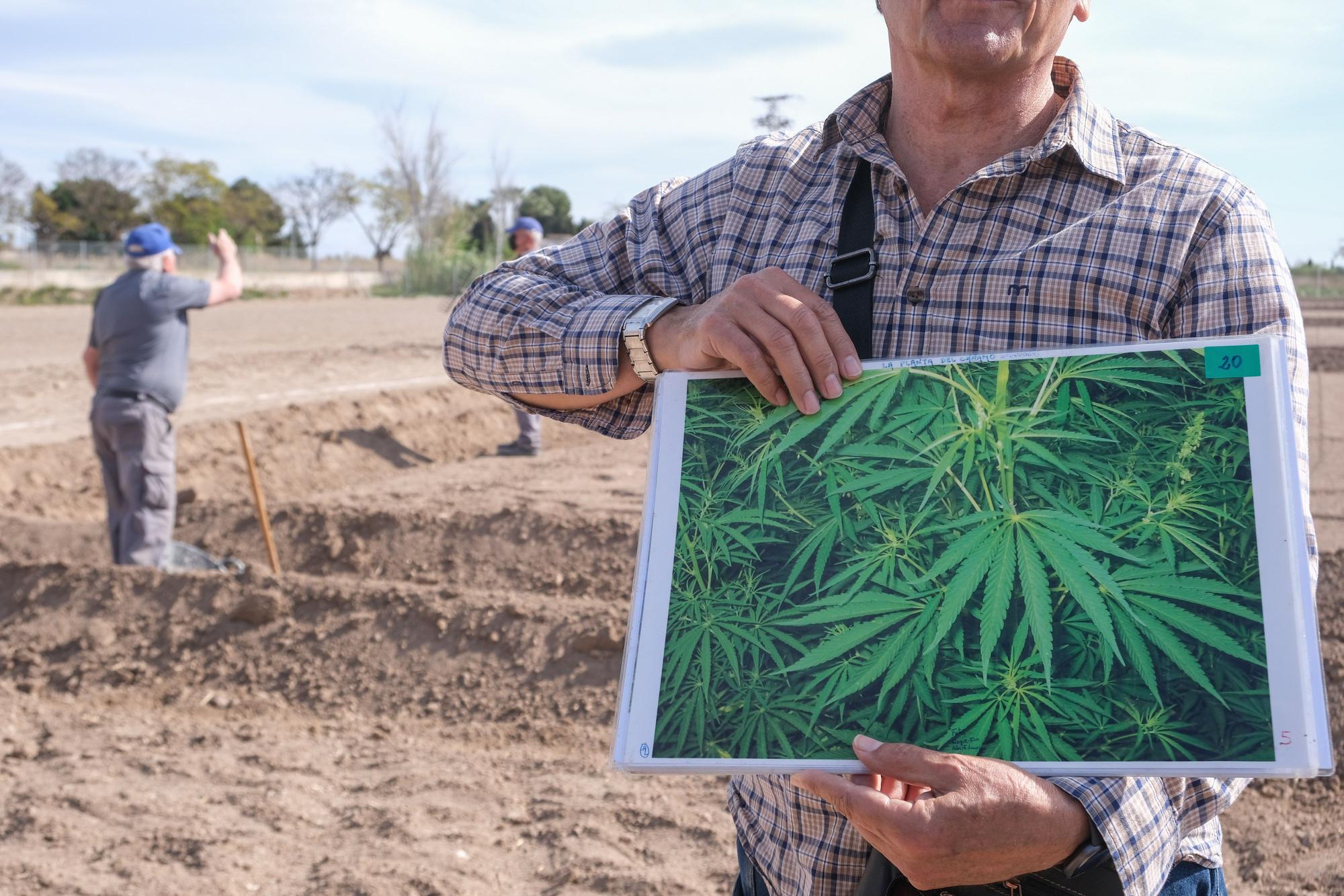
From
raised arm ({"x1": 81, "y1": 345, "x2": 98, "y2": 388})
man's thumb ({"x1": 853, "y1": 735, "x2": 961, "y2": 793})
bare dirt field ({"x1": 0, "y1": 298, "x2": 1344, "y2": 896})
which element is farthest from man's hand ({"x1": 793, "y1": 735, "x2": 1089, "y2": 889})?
raised arm ({"x1": 81, "y1": 345, "x2": 98, "y2": 388})

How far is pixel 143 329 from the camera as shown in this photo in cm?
711

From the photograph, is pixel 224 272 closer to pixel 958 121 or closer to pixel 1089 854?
pixel 958 121

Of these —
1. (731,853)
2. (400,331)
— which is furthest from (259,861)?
(400,331)

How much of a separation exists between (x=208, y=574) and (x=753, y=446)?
214 inches

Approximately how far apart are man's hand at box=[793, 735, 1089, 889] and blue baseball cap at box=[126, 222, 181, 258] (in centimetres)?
697

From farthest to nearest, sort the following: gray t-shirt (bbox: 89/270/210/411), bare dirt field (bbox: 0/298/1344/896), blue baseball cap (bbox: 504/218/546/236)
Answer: blue baseball cap (bbox: 504/218/546/236)
gray t-shirt (bbox: 89/270/210/411)
bare dirt field (bbox: 0/298/1344/896)

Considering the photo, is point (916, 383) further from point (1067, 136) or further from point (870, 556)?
point (1067, 136)

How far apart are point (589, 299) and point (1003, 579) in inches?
30.3

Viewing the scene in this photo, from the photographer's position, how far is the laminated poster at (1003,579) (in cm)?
117

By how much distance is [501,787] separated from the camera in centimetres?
437

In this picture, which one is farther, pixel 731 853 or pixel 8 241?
pixel 8 241

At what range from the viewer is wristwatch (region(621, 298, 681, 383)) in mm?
1596

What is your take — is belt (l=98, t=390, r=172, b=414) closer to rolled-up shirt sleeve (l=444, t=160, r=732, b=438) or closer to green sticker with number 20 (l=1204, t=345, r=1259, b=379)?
rolled-up shirt sleeve (l=444, t=160, r=732, b=438)

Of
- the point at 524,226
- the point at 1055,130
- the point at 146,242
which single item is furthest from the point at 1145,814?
the point at 524,226
